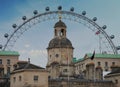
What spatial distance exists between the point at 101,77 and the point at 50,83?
1365cm

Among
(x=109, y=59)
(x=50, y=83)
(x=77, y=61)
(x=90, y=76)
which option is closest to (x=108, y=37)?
(x=109, y=59)

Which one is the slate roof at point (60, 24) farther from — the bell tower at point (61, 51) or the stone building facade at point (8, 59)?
the stone building facade at point (8, 59)

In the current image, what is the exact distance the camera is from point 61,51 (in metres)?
92.4

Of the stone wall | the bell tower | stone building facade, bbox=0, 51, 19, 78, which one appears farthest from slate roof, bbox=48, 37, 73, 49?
stone building facade, bbox=0, 51, 19, 78

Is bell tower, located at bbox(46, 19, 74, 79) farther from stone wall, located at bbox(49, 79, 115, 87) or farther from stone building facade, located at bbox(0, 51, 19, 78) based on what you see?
stone building facade, located at bbox(0, 51, 19, 78)

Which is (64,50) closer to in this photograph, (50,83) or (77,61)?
(50,83)

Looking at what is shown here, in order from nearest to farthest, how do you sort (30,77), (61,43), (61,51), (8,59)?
(30,77), (61,43), (61,51), (8,59)

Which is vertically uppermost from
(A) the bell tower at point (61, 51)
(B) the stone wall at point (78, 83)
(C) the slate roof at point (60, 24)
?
(C) the slate roof at point (60, 24)

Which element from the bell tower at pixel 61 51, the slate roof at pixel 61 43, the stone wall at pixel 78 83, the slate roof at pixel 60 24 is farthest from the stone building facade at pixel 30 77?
the slate roof at pixel 60 24

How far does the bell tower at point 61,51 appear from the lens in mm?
91125

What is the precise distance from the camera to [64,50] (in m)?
92.2

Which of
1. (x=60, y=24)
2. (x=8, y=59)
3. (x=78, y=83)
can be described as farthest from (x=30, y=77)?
(x=8, y=59)

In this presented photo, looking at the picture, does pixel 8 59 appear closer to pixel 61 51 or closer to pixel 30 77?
pixel 61 51

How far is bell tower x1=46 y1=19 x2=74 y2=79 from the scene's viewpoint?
91.1 m
